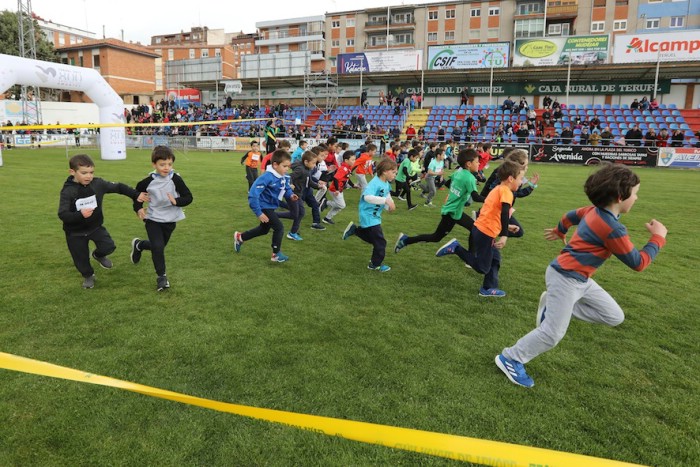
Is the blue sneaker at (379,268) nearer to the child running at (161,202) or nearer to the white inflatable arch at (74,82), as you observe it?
the child running at (161,202)

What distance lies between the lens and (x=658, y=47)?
3148 centimetres

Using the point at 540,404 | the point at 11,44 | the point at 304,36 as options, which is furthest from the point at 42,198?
the point at 304,36

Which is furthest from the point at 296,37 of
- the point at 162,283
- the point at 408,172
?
the point at 162,283

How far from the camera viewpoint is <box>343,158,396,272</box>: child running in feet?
20.8

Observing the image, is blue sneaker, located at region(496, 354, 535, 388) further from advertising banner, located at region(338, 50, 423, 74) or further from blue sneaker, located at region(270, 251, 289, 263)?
advertising banner, located at region(338, 50, 423, 74)

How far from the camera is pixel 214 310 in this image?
509cm

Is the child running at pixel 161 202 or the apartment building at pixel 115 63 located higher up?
the apartment building at pixel 115 63

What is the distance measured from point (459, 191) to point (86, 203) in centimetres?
502

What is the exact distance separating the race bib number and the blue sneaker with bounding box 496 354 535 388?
4.98 meters

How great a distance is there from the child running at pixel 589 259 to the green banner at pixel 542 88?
124 feet

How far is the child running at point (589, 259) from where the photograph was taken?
3.07 meters

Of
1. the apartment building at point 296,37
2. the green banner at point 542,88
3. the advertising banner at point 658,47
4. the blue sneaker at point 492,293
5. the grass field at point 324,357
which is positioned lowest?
the grass field at point 324,357

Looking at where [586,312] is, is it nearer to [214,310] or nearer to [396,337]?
[396,337]

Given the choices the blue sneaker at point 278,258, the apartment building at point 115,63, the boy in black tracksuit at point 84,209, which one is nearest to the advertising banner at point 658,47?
the blue sneaker at point 278,258
